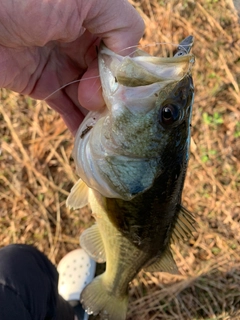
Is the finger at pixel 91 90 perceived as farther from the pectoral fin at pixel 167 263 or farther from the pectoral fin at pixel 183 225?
the pectoral fin at pixel 167 263

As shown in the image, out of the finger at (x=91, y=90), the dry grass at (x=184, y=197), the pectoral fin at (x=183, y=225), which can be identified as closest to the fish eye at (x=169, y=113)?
the finger at (x=91, y=90)

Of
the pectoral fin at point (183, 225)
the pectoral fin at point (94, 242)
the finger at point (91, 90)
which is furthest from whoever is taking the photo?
the pectoral fin at point (94, 242)

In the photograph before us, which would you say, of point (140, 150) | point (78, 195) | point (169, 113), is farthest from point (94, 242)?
point (169, 113)

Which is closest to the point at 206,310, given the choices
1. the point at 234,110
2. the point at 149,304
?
the point at 149,304

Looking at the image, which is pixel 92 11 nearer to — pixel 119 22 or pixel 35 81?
pixel 119 22

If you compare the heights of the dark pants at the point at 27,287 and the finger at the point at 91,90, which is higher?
the finger at the point at 91,90

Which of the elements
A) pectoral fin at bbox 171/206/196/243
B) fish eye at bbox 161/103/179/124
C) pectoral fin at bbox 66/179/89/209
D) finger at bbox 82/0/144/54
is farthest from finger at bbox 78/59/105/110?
pectoral fin at bbox 171/206/196/243

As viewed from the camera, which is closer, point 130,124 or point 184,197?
point 130,124

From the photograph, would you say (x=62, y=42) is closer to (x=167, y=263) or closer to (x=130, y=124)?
(x=130, y=124)
